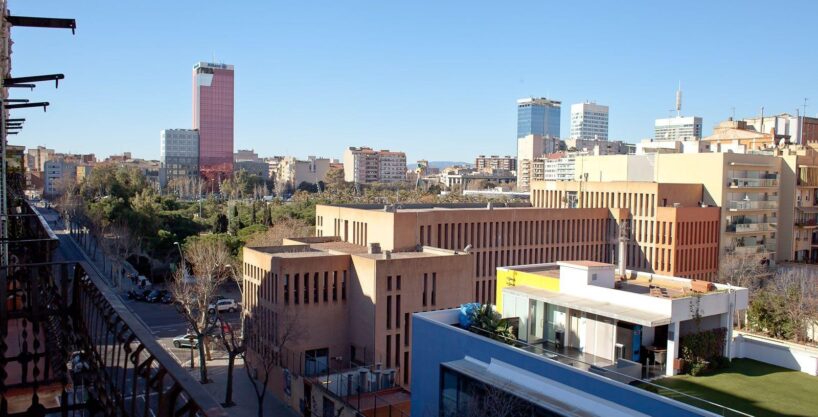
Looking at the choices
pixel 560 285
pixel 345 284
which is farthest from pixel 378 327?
pixel 560 285

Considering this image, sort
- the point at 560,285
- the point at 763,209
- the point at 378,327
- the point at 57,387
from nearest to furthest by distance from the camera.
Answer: the point at 57,387
the point at 560,285
the point at 378,327
the point at 763,209

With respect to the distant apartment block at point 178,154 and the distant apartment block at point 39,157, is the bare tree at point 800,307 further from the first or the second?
the distant apartment block at point 39,157

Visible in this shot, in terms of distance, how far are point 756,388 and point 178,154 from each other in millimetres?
139420

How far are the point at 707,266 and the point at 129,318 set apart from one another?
43.8 meters

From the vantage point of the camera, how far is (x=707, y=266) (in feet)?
141

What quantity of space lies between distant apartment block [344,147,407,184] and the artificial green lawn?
13900 cm

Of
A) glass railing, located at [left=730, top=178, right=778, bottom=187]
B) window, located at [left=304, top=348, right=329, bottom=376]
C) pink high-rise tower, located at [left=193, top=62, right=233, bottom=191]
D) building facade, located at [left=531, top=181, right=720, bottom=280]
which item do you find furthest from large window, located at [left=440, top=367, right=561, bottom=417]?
pink high-rise tower, located at [left=193, top=62, right=233, bottom=191]

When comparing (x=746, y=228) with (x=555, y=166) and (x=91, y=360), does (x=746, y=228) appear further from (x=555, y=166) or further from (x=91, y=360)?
(x=555, y=166)

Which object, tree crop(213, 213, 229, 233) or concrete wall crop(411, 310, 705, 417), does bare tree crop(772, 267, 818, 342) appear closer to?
concrete wall crop(411, 310, 705, 417)

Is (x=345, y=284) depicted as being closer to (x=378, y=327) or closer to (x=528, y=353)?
(x=378, y=327)

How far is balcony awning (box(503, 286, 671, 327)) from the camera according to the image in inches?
609

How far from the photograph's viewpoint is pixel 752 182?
4462 cm

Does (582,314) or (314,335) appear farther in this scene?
(314,335)

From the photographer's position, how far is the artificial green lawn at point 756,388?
13.3 m
